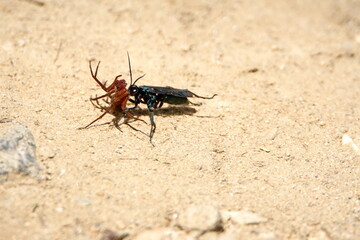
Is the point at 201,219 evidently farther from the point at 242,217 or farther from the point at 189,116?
the point at 189,116

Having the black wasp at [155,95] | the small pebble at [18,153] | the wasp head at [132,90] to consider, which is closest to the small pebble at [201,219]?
the small pebble at [18,153]

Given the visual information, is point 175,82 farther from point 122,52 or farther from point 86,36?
point 86,36

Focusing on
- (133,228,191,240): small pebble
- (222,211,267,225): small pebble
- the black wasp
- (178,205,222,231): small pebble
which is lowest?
(222,211,267,225): small pebble

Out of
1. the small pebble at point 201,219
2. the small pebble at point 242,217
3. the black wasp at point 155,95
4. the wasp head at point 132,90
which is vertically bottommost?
the small pebble at point 242,217

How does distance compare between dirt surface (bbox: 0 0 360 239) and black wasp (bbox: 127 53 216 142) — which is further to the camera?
black wasp (bbox: 127 53 216 142)

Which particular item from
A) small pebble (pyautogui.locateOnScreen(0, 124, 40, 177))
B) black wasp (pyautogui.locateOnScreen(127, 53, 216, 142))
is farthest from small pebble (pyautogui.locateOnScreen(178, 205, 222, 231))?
black wasp (pyautogui.locateOnScreen(127, 53, 216, 142))

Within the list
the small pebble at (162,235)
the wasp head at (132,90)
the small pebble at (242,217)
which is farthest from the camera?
the wasp head at (132,90)

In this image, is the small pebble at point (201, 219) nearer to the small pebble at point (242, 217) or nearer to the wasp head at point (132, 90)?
the small pebble at point (242, 217)

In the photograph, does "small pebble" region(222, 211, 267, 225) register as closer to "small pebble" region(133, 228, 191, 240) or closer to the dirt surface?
the dirt surface
